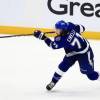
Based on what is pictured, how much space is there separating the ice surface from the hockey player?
0.52 ft

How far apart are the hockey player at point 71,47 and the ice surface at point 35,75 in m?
0.16

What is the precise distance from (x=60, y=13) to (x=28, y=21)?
41 cm

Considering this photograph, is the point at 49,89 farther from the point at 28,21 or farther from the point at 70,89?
the point at 28,21

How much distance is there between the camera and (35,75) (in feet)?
17.4

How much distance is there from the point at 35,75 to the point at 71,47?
0.79 meters

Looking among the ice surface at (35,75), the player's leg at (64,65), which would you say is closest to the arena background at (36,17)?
the ice surface at (35,75)

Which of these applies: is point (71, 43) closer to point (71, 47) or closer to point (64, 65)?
point (71, 47)

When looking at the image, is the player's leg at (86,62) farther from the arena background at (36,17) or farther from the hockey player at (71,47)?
the arena background at (36,17)

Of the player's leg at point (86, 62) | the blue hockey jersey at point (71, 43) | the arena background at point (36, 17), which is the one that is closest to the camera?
the blue hockey jersey at point (71, 43)

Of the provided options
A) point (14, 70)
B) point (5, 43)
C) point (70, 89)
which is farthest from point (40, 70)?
point (5, 43)

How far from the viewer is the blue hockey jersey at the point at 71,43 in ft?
14.9

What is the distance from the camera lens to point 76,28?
480 centimetres

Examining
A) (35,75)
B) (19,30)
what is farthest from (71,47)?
(19,30)

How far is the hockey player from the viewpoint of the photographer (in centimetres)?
460
